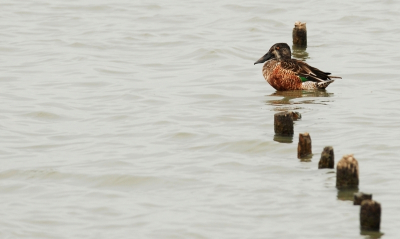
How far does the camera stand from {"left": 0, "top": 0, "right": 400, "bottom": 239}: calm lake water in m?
9.70

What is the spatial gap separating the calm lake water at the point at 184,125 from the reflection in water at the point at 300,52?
0.58 ft

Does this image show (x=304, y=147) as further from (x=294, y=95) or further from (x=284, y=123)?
(x=294, y=95)

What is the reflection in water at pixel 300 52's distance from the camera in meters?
19.9

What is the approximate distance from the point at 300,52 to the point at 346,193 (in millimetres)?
10635

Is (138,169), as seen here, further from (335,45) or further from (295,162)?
(335,45)

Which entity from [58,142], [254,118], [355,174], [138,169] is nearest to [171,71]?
[254,118]

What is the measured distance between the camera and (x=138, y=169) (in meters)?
11.5

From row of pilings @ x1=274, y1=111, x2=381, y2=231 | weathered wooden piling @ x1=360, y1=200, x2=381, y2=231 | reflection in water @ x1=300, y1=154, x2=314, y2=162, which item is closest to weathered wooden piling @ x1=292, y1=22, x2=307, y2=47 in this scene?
row of pilings @ x1=274, y1=111, x2=381, y2=231

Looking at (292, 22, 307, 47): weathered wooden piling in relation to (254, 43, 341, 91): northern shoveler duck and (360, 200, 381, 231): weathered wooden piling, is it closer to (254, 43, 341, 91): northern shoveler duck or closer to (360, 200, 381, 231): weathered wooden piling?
(254, 43, 341, 91): northern shoveler duck

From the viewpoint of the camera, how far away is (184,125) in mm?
13828

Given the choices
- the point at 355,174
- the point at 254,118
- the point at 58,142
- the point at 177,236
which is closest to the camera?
the point at 177,236

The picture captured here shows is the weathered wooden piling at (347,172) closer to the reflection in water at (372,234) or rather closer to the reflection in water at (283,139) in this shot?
the reflection in water at (372,234)

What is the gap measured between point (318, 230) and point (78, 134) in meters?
5.42

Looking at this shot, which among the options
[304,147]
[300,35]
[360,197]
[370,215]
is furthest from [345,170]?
[300,35]
